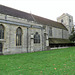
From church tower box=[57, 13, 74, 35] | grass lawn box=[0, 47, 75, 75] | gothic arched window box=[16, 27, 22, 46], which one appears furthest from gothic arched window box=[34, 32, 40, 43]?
church tower box=[57, 13, 74, 35]

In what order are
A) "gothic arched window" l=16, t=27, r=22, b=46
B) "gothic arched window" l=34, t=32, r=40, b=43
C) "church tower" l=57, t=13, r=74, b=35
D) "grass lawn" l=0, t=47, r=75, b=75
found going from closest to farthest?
1. "grass lawn" l=0, t=47, r=75, b=75
2. "gothic arched window" l=16, t=27, r=22, b=46
3. "gothic arched window" l=34, t=32, r=40, b=43
4. "church tower" l=57, t=13, r=74, b=35

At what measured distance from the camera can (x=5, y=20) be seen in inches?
602

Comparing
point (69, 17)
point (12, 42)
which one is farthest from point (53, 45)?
point (69, 17)

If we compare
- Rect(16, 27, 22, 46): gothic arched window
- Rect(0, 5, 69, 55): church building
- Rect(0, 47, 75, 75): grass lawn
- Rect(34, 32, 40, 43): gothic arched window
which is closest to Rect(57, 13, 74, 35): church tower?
Rect(0, 5, 69, 55): church building

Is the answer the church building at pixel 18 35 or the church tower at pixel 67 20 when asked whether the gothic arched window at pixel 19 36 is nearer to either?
the church building at pixel 18 35

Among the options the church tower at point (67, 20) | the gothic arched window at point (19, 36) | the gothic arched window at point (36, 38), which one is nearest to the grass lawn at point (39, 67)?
the gothic arched window at point (19, 36)

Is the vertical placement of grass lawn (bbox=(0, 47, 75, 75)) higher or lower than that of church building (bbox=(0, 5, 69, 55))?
lower

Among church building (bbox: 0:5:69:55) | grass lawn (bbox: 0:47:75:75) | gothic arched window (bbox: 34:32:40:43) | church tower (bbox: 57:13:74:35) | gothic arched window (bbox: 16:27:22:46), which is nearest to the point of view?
grass lawn (bbox: 0:47:75:75)

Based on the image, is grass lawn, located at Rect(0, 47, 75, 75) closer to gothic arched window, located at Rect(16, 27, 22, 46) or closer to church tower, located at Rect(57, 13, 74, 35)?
gothic arched window, located at Rect(16, 27, 22, 46)

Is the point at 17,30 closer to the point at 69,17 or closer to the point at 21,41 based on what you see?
the point at 21,41

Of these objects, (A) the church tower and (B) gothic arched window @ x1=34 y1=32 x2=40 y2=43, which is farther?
(A) the church tower

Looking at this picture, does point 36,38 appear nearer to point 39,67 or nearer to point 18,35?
point 18,35

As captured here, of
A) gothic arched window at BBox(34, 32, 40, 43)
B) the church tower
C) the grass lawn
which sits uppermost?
the church tower

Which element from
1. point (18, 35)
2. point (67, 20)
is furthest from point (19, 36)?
point (67, 20)
